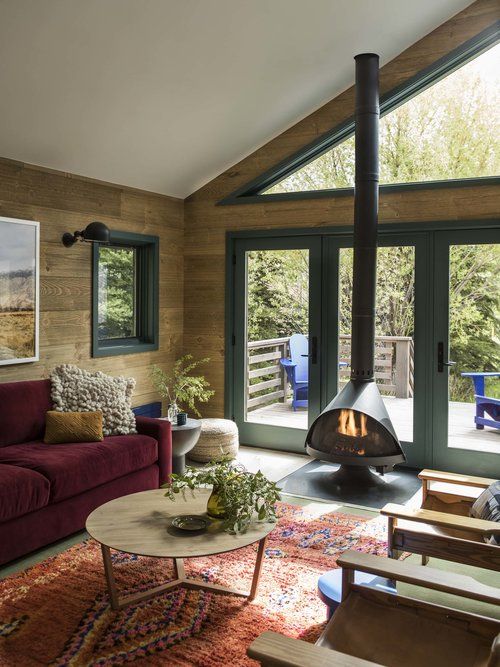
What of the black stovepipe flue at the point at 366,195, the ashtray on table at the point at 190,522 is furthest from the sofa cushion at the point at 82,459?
the black stovepipe flue at the point at 366,195

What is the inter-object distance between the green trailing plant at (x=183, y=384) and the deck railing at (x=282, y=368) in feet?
1.37

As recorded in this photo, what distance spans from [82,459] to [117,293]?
2.18 metres

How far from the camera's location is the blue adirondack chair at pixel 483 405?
470 centimetres

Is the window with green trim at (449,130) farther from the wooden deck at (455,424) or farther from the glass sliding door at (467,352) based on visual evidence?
the wooden deck at (455,424)

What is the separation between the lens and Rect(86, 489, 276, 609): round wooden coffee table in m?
2.54

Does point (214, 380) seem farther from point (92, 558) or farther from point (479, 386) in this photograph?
point (92, 558)

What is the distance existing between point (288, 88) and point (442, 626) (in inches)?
155

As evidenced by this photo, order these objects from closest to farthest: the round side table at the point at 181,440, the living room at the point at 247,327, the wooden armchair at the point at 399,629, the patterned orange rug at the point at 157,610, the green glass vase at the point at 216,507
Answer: the wooden armchair at the point at 399,629 → the patterned orange rug at the point at 157,610 → the living room at the point at 247,327 → the green glass vase at the point at 216,507 → the round side table at the point at 181,440

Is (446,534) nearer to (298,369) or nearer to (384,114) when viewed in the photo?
(298,369)

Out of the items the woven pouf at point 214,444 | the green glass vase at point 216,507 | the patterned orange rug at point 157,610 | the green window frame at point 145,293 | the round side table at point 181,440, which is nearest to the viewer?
the patterned orange rug at point 157,610

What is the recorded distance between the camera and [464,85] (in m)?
4.72

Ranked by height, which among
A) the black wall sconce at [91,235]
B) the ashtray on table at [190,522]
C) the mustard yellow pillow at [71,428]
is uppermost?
the black wall sconce at [91,235]

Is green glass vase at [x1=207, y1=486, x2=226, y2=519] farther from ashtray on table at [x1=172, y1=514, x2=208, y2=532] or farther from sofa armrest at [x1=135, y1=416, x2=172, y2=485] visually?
sofa armrest at [x1=135, y1=416, x2=172, y2=485]

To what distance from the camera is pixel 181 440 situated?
463cm
